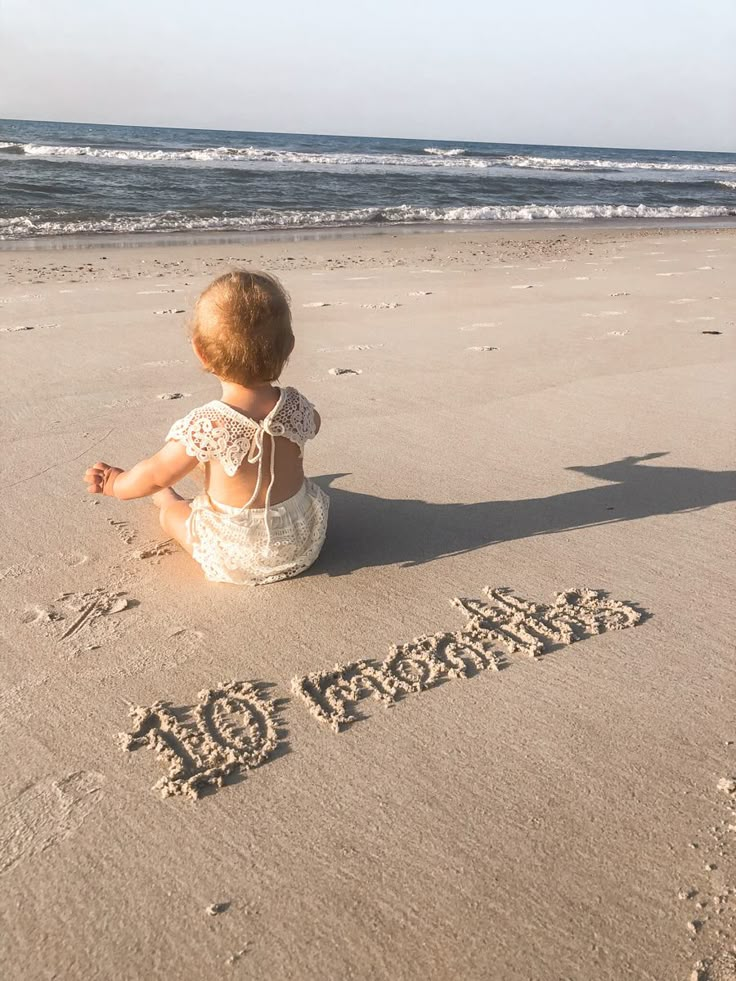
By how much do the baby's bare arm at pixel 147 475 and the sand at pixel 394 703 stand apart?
24cm

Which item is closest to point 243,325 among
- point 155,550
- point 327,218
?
point 155,550

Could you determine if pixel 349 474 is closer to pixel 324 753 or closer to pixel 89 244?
pixel 324 753

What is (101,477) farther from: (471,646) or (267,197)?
(267,197)

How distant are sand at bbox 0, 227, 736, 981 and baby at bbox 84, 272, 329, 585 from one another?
0.11 m

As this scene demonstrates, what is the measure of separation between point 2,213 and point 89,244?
2.49 m

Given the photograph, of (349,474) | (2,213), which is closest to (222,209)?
(2,213)

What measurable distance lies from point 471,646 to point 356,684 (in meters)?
0.33

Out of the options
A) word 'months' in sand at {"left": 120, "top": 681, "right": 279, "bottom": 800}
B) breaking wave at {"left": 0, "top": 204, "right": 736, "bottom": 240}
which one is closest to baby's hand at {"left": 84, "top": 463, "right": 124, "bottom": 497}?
word 'months' in sand at {"left": 120, "top": 681, "right": 279, "bottom": 800}

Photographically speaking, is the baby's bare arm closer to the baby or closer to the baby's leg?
the baby

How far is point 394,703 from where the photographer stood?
2061 millimetres

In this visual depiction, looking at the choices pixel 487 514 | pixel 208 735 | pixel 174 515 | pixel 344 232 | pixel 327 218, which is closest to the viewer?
pixel 208 735

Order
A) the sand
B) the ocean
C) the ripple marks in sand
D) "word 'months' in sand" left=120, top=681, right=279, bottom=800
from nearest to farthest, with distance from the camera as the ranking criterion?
1. the sand
2. the ripple marks in sand
3. "word 'months' in sand" left=120, top=681, right=279, bottom=800
4. the ocean

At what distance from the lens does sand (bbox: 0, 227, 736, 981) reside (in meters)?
1.47

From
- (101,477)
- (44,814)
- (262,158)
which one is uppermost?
(262,158)
